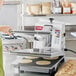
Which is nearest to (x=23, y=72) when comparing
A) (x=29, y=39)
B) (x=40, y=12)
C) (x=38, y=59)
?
(x=38, y=59)

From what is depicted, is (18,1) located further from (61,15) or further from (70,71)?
(70,71)

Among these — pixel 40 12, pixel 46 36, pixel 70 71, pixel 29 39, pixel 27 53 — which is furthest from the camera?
pixel 40 12

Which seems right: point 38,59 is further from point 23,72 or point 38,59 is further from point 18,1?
point 18,1

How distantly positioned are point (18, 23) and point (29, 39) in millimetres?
720

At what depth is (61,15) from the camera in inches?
111

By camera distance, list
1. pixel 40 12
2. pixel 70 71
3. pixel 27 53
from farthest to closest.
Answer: pixel 40 12 → pixel 27 53 → pixel 70 71

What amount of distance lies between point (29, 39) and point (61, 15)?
899 mm

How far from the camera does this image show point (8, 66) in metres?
1.41

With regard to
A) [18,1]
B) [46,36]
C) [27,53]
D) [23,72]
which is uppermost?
[18,1]

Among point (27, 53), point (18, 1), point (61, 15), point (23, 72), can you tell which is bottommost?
point (23, 72)

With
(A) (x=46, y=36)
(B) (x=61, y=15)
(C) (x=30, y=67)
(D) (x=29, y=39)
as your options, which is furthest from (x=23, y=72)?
(B) (x=61, y=15)

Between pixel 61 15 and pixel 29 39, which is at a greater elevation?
pixel 61 15

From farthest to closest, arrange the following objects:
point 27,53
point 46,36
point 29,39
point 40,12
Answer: point 40,12 < point 29,39 < point 46,36 < point 27,53

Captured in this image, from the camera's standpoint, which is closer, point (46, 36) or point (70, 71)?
point (70, 71)
